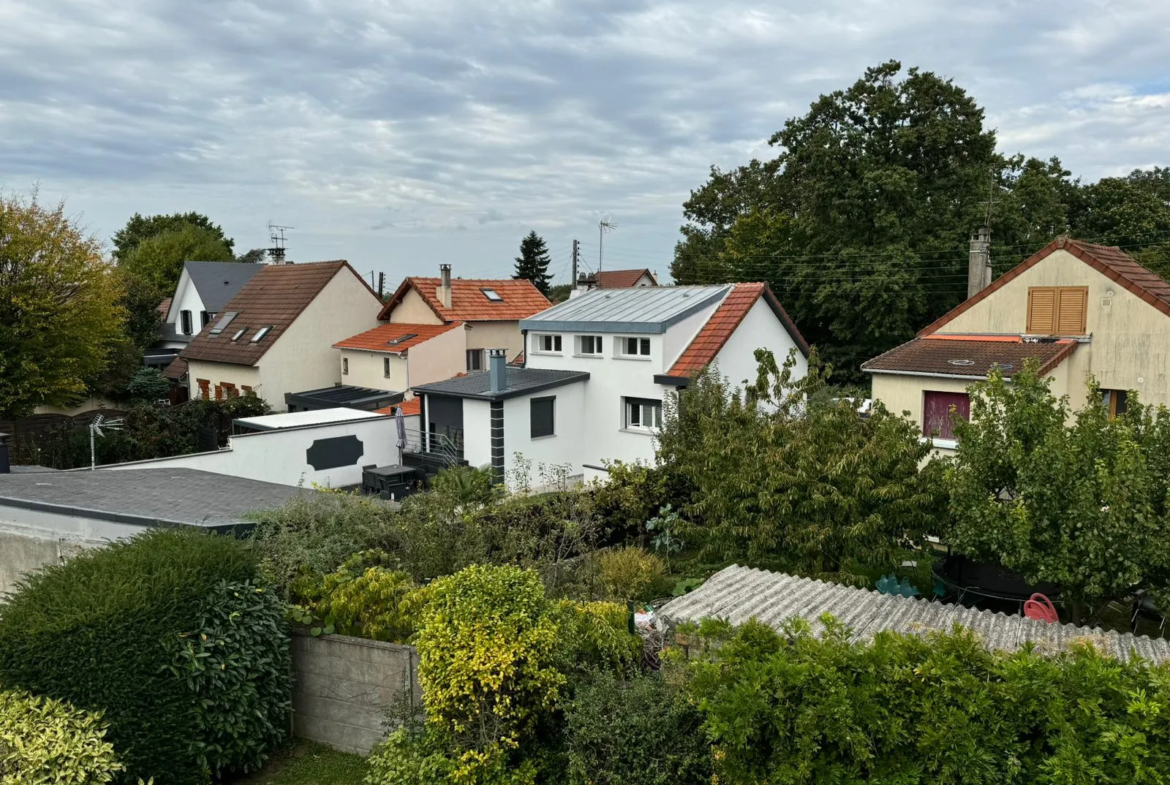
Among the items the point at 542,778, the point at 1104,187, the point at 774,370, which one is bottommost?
the point at 542,778

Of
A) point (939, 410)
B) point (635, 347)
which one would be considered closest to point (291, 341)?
point (635, 347)

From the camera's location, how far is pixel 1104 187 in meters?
49.7

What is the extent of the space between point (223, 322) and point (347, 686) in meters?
32.8

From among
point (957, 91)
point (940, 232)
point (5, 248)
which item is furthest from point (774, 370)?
point (957, 91)

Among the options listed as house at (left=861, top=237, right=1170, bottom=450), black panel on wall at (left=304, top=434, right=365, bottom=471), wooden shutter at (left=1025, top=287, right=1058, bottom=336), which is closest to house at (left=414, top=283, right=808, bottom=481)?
black panel on wall at (left=304, top=434, right=365, bottom=471)

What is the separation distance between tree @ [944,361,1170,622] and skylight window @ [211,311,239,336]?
34.2m

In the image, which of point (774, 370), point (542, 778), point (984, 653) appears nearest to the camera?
point (984, 653)

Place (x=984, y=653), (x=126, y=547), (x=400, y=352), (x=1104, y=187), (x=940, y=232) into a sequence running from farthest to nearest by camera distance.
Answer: (x=1104, y=187) < (x=940, y=232) < (x=400, y=352) < (x=126, y=547) < (x=984, y=653)

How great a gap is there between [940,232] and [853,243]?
3800 mm

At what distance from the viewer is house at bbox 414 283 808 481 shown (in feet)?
76.4

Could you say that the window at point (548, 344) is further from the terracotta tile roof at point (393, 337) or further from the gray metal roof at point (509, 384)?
the terracotta tile roof at point (393, 337)

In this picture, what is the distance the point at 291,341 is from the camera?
111ft

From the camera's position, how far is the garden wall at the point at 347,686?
891 centimetres

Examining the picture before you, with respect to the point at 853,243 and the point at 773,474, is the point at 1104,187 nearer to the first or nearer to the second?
the point at 853,243
